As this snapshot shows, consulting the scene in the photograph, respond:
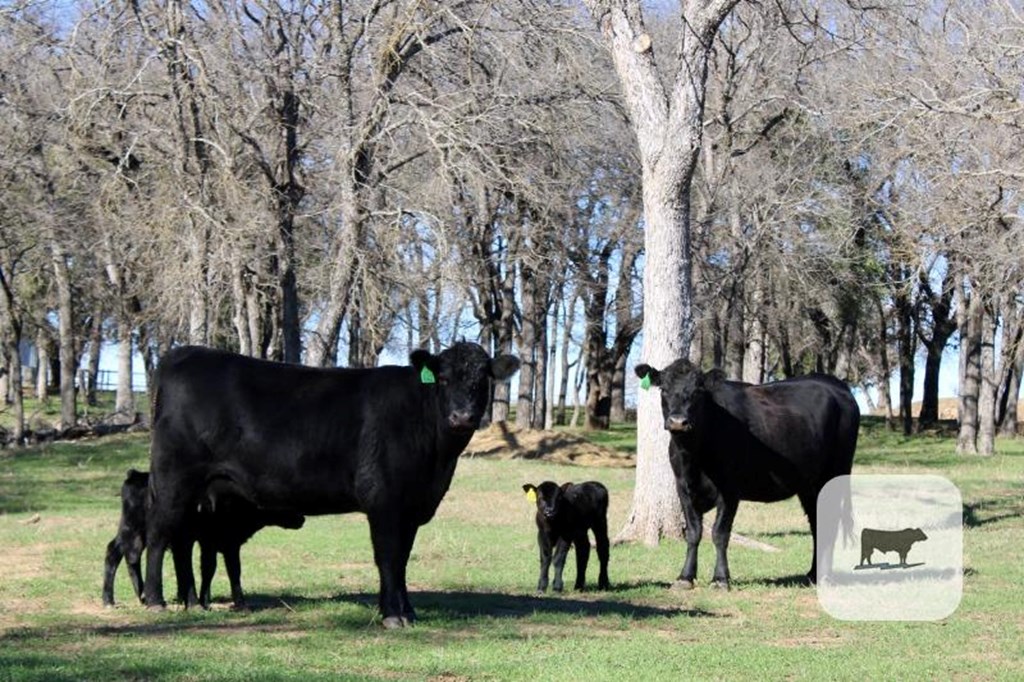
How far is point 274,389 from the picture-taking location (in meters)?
12.4

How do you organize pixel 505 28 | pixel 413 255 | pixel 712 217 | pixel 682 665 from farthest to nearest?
pixel 712 217 < pixel 413 255 < pixel 505 28 < pixel 682 665

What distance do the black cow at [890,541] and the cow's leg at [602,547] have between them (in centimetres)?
268

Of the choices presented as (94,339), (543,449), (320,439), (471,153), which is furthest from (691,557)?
(94,339)

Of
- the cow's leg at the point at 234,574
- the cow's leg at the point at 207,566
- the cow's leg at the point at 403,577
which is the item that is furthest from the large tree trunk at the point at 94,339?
the cow's leg at the point at 403,577

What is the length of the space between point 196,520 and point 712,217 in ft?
94.9

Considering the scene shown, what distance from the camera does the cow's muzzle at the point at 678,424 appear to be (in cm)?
1446

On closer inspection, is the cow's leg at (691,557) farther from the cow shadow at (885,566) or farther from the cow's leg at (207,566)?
the cow's leg at (207,566)

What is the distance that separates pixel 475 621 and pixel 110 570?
137 inches

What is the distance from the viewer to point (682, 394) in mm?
14664

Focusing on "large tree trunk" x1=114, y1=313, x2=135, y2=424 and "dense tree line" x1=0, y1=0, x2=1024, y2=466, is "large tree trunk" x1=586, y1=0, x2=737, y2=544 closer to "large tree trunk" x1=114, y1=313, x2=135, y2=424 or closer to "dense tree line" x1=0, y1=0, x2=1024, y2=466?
"dense tree line" x1=0, y1=0, x2=1024, y2=466

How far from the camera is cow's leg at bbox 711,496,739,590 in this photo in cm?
1485

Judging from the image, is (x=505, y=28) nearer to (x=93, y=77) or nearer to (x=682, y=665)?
(x=93, y=77)

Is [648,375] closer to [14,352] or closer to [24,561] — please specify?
[24,561]

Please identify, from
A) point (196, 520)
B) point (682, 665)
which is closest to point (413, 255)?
point (196, 520)
